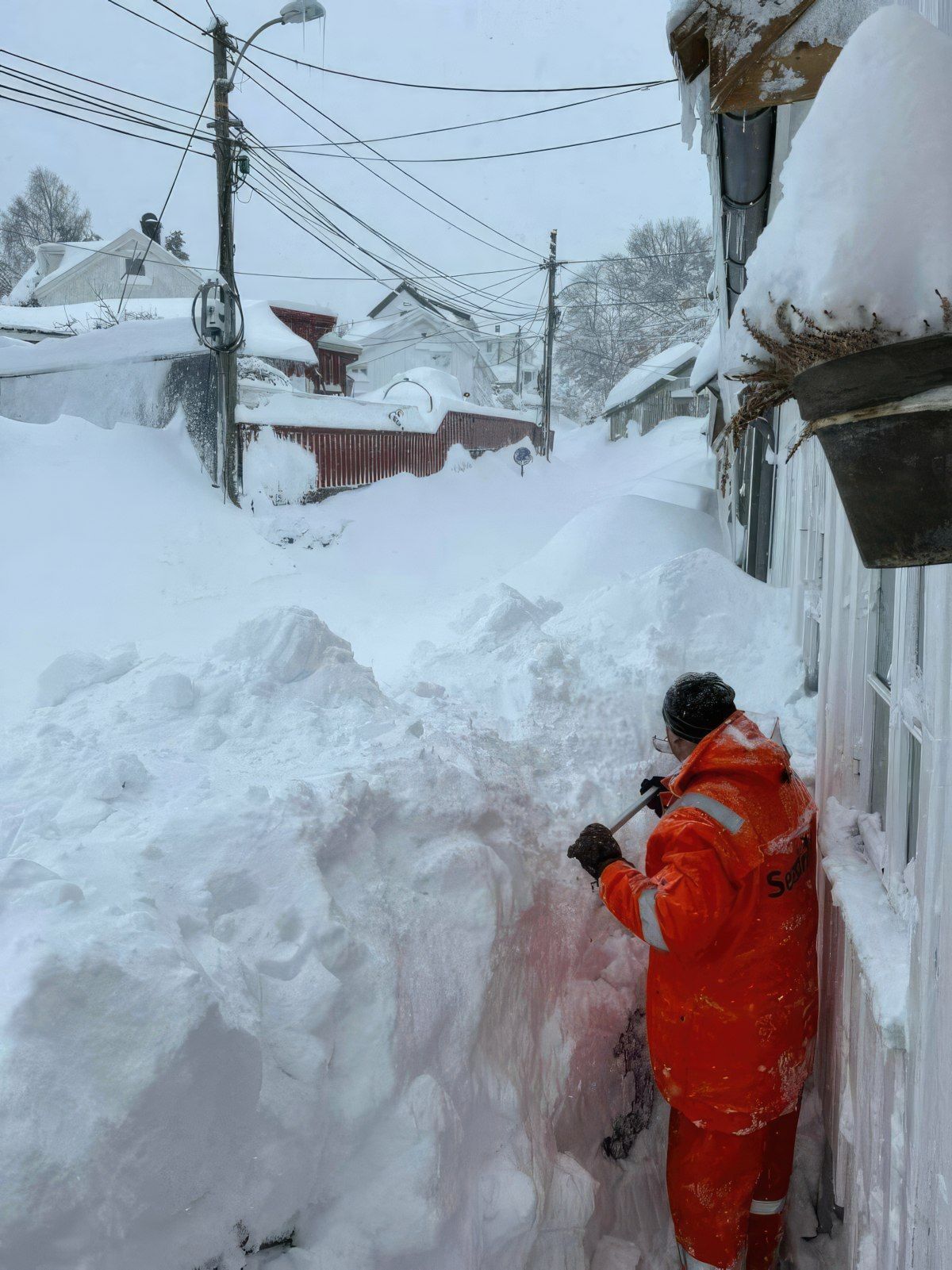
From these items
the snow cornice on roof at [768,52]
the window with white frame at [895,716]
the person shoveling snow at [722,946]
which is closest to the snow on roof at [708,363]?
the snow cornice on roof at [768,52]

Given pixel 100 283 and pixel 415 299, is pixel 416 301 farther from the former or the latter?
pixel 100 283

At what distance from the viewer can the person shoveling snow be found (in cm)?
230

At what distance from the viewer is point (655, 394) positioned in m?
33.2

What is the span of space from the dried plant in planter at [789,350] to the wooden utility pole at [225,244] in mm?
10661

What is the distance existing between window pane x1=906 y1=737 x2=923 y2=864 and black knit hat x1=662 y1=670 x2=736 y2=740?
0.53 metres

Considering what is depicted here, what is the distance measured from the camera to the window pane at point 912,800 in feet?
6.79

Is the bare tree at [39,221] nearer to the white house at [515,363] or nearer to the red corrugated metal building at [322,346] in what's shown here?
the red corrugated metal building at [322,346]

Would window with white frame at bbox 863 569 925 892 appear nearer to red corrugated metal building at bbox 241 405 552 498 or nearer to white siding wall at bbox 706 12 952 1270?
white siding wall at bbox 706 12 952 1270

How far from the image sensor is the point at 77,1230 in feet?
4.90

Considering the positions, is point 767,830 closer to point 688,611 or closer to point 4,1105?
point 4,1105

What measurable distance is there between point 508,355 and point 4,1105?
57246 millimetres

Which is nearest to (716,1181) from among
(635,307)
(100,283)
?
(100,283)

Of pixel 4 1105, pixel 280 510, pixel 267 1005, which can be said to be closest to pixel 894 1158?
pixel 267 1005

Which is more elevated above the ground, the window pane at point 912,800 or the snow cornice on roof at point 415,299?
the snow cornice on roof at point 415,299
